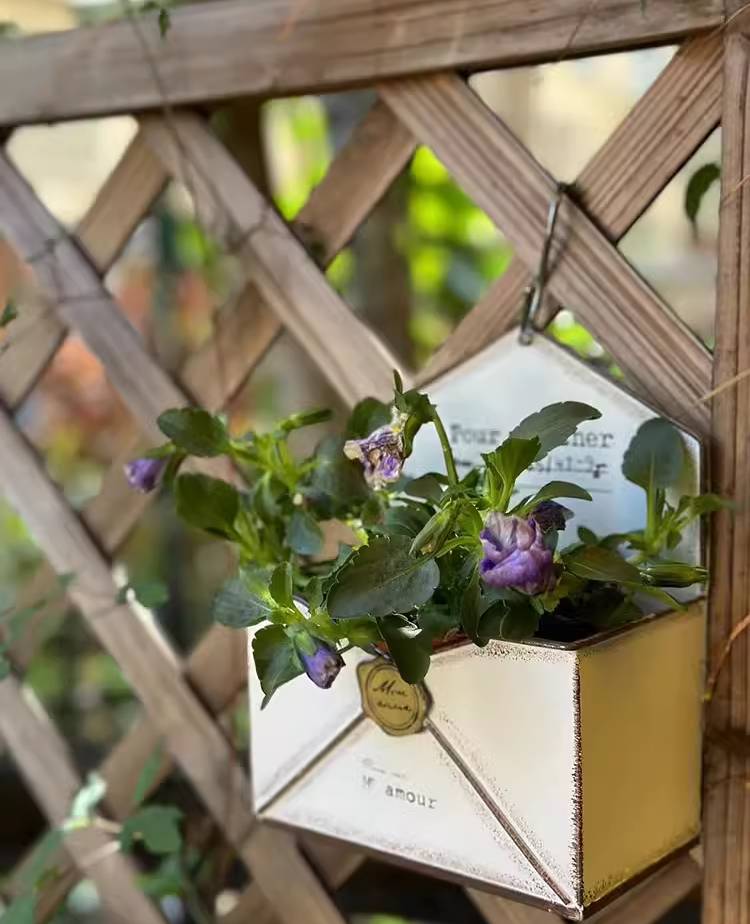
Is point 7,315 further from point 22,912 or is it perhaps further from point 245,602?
point 22,912

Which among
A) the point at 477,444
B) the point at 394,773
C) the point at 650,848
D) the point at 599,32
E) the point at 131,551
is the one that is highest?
the point at 131,551

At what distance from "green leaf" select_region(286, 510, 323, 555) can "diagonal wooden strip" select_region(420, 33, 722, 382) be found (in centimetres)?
18

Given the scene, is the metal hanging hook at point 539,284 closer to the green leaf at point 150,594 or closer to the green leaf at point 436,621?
the green leaf at point 436,621

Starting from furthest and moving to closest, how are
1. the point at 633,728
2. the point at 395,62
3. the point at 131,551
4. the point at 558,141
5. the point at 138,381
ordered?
the point at 131,551 < the point at 558,141 < the point at 138,381 < the point at 395,62 < the point at 633,728

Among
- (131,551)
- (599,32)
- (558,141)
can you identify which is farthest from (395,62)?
(131,551)

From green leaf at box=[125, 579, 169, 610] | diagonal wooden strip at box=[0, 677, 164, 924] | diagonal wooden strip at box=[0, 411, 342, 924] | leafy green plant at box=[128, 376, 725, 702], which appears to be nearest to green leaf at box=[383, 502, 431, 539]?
leafy green plant at box=[128, 376, 725, 702]

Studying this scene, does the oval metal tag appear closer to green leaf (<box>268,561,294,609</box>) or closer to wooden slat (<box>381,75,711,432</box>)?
green leaf (<box>268,561,294,609</box>)

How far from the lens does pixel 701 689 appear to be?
22.8 inches

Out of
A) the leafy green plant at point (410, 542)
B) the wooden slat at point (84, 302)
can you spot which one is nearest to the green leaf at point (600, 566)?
the leafy green plant at point (410, 542)

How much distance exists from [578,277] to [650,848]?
314 mm

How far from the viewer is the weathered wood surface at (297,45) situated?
57 centimetres

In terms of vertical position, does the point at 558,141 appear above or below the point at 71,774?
above

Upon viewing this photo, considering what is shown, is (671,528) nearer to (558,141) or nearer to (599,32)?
(599,32)

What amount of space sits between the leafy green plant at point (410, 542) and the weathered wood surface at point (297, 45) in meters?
0.21
